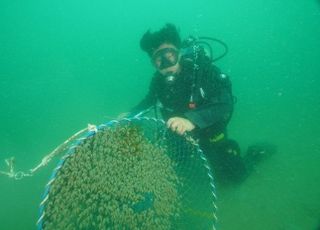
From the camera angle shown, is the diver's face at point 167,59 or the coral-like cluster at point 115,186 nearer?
the coral-like cluster at point 115,186

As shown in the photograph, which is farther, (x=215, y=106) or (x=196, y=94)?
(x=196, y=94)

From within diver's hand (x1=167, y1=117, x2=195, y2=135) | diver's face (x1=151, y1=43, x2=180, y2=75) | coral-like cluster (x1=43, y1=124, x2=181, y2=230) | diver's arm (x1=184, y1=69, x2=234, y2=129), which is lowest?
coral-like cluster (x1=43, y1=124, x2=181, y2=230)

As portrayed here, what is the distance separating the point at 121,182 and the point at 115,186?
7 centimetres

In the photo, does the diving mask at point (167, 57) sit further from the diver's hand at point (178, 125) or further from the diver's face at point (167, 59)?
the diver's hand at point (178, 125)

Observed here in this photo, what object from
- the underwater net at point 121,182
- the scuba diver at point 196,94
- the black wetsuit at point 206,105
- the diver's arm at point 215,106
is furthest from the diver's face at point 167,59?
the underwater net at point 121,182

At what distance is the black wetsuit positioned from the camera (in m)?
4.12

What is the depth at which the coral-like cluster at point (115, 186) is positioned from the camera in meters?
2.41

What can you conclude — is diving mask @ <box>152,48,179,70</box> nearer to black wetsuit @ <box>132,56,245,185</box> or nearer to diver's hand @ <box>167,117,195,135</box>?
black wetsuit @ <box>132,56,245,185</box>

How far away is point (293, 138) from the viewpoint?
741 centimetres

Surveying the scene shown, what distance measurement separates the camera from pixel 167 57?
472cm

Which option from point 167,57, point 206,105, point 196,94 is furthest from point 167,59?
point 206,105

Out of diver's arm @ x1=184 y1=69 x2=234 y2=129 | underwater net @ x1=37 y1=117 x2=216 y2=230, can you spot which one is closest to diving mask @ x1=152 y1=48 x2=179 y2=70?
diver's arm @ x1=184 y1=69 x2=234 y2=129

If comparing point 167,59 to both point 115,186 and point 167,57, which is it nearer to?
point 167,57

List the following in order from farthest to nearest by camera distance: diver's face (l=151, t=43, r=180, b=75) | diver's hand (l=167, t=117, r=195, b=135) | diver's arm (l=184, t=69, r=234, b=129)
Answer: diver's face (l=151, t=43, r=180, b=75), diver's arm (l=184, t=69, r=234, b=129), diver's hand (l=167, t=117, r=195, b=135)
